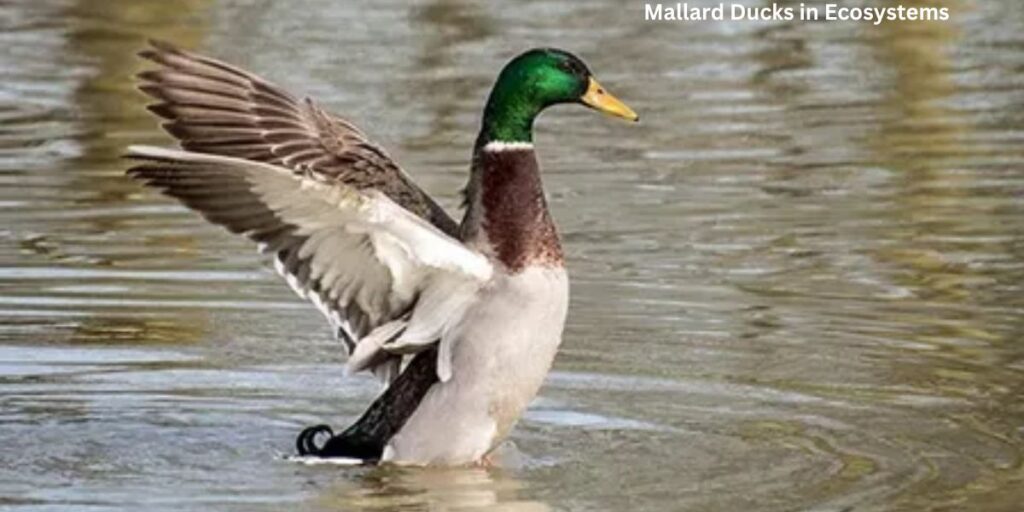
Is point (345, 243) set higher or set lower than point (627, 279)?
higher

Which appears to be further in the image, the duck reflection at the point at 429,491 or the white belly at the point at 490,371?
the white belly at the point at 490,371

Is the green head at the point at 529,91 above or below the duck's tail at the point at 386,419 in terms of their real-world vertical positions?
above

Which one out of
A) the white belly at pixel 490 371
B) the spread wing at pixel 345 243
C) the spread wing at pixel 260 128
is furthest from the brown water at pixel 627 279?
the spread wing at pixel 260 128

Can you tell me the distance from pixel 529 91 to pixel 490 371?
874 mm

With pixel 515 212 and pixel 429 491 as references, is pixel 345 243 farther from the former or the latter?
pixel 429 491

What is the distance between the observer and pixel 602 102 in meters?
9.59

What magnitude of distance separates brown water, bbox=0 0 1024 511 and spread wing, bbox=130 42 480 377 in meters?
0.55

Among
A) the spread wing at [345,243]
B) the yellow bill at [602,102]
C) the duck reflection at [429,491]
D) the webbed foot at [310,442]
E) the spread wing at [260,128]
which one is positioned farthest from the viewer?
the yellow bill at [602,102]

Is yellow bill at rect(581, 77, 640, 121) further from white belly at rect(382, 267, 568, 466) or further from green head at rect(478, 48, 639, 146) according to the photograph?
white belly at rect(382, 267, 568, 466)

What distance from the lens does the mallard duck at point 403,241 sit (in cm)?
889

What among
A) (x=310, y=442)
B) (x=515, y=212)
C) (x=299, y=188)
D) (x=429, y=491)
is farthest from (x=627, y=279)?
(x=299, y=188)

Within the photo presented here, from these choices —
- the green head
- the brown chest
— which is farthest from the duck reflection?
the green head

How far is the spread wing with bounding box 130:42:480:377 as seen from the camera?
8.79m

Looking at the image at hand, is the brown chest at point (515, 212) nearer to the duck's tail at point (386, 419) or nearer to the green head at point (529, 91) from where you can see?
the green head at point (529, 91)
